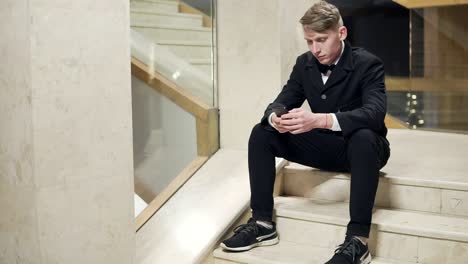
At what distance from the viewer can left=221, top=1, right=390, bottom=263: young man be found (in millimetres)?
2203

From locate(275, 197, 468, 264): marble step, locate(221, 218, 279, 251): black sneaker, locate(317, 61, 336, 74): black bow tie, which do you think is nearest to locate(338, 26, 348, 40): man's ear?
locate(317, 61, 336, 74): black bow tie

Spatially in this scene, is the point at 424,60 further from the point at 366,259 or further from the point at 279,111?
the point at 366,259

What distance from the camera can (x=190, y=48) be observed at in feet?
10.2

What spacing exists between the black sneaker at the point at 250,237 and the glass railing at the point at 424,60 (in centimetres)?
177

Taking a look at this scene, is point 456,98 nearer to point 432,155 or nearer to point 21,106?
point 432,155

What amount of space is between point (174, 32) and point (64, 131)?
3.97ft

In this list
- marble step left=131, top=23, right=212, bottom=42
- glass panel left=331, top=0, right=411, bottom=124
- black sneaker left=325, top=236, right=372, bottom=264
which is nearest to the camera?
black sneaker left=325, top=236, right=372, bottom=264

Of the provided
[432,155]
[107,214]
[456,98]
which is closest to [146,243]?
[107,214]

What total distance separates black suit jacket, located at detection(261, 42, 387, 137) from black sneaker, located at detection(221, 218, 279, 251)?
376 millimetres

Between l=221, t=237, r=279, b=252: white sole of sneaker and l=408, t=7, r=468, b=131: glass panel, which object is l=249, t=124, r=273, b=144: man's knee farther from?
l=408, t=7, r=468, b=131: glass panel

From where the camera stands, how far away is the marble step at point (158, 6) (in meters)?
2.80

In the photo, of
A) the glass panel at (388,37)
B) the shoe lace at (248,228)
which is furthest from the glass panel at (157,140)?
the glass panel at (388,37)

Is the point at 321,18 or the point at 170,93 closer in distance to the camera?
the point at 321,18

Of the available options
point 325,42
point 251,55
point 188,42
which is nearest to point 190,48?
point 188,42
